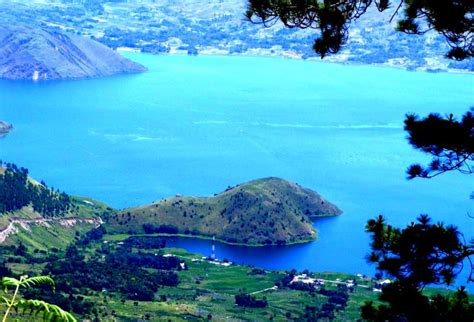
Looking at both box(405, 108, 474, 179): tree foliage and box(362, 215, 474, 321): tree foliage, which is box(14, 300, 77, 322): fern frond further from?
box(405, 108, 474, 179): tree foliage

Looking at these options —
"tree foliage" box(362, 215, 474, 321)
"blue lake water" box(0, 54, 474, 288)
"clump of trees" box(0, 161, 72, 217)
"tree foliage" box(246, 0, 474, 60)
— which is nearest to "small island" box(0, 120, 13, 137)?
"blue lake water" box(0, 54, 474, 288)

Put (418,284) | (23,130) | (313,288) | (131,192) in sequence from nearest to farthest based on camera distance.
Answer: (418,284) → (313,288) → (131,192) → (23,130)

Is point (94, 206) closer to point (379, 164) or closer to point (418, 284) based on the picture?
point (379, 164)

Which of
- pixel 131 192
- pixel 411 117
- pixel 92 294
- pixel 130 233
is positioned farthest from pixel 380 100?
pixel 411 117

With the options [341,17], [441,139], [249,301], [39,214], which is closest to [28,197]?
[39,214]

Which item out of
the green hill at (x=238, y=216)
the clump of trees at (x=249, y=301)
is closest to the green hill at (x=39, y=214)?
the green hill at (x=238, y=216)

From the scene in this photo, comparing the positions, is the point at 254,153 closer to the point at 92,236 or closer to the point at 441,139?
the point at 92,236

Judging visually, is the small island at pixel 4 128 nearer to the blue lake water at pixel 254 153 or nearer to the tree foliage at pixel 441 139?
the blue lake water at pixel 254 153
